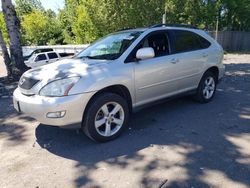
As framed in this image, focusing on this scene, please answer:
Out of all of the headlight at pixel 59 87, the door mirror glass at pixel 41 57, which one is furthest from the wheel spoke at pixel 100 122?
the door mirror glass at pixel 41 57

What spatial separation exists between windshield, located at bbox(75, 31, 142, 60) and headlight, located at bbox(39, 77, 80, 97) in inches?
37.6

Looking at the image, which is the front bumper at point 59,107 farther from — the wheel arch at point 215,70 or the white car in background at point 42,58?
the white car in background at point 42,58

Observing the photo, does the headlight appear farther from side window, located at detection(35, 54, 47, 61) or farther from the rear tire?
side window, located at detection(35, 54, 47, 61)

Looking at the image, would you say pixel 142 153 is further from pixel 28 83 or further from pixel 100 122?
pixel 28 83

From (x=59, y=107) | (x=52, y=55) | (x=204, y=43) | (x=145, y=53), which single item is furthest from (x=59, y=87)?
(x=52, y=55)

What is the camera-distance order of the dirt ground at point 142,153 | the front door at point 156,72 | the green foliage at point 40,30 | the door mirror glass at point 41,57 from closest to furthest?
the dirt ground at point 142,153
the front door at point 156,72
the door mirror glass at point 41,57
the green foliage at point 40,30

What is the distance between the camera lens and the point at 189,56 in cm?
588

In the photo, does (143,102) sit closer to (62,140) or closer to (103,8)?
(62,140)

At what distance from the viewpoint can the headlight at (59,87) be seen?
4.16 m

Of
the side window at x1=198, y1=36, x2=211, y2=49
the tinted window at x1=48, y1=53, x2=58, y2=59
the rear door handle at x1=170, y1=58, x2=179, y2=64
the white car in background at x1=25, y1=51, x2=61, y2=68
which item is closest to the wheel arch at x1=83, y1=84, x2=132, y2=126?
the rear door handle at x1=170, y1=58, x2=179, y2=64

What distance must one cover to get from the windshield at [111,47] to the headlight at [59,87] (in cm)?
96

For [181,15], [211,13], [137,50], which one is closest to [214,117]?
[137,50]

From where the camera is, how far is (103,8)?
21.8m

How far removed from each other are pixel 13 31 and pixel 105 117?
23.9 feet
